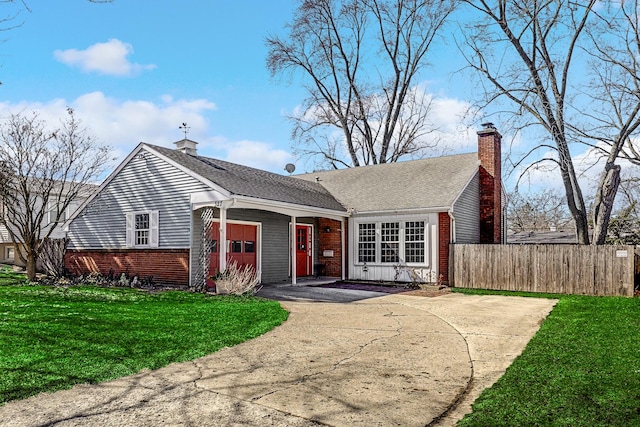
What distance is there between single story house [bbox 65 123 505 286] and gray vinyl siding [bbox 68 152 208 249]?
33 mm

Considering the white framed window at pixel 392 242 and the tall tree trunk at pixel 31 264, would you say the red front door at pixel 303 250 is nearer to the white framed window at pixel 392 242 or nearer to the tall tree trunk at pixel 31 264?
the white framed window at pixel 392 242

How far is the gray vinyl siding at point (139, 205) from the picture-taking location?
13.4 meters

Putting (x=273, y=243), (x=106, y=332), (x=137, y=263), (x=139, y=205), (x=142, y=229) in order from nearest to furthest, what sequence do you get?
(x=106, y=332)
(x=137, y=263)
(x=142, y=229)
(x=139, y=205)
(x=273, y=243)

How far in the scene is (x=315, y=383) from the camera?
15.2 ft

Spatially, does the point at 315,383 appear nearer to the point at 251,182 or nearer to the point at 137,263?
the point at 251,182

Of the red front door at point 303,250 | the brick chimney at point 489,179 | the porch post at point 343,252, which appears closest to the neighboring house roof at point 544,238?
the brick chimney at point 489,179

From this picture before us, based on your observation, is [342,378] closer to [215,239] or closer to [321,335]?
[321,335]

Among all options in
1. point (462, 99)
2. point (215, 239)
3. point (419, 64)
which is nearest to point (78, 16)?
point (215, 239)

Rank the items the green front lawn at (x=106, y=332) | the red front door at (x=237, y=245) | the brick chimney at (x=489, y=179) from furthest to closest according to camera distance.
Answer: the brick chimney at (x=489, y=179) → the red front door at (x=237, y=245) → the green front lawn at (x=106, y=332)

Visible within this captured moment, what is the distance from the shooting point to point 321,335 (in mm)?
6980

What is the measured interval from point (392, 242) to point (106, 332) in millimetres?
10638

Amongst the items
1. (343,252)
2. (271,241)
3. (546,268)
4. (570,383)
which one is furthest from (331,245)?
(570,383)

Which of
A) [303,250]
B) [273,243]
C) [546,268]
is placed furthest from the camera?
[303,250]

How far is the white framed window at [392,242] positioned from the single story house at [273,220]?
0.03 m
